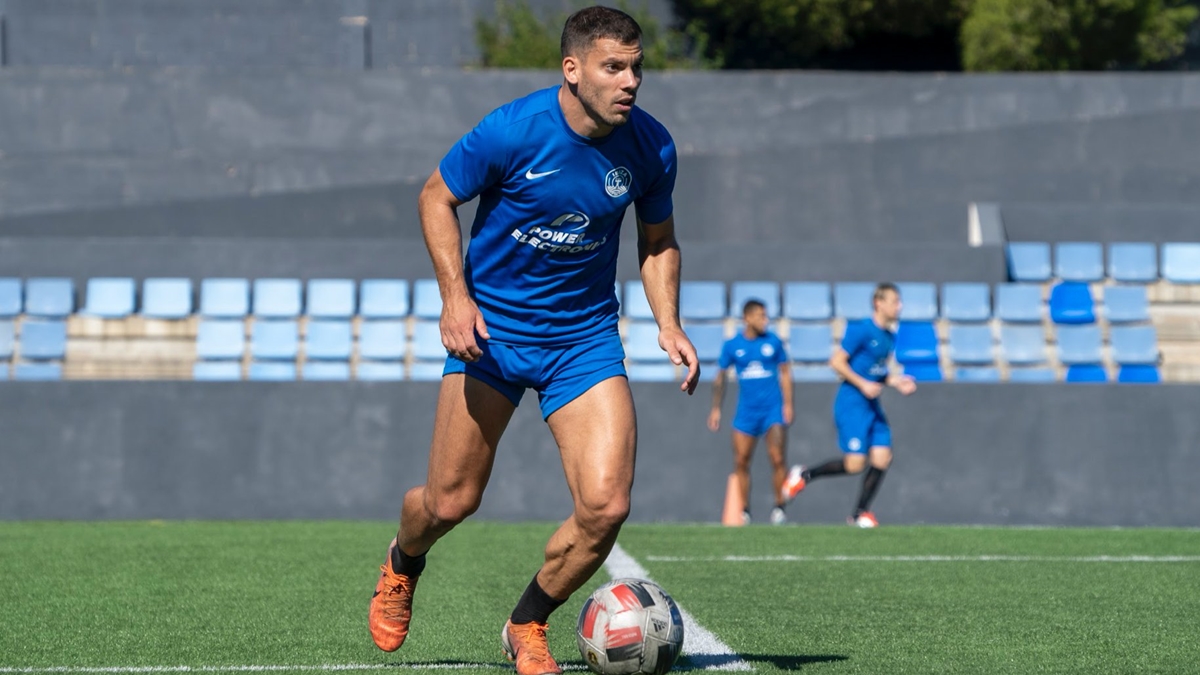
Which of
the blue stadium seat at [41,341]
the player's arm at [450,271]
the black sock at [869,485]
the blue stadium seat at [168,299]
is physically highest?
the player's arm at [450,271]

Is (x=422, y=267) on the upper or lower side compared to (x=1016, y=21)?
lower

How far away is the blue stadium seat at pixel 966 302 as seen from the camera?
17.3 meters

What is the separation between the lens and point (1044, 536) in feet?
38.2

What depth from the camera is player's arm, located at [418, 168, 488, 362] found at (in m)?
4.73

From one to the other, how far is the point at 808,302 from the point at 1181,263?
4706 mm

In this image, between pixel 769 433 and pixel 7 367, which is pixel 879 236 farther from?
pixel 7 367

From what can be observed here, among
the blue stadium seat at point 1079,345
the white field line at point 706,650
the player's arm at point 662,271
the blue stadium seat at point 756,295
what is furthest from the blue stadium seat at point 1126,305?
the player's arm at point 662,271

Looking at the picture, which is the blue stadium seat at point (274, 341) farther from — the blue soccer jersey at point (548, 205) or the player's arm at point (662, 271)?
the blue soccer jersey at point (548, 205)

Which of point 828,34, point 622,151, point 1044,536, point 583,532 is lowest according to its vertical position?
point 1044,536

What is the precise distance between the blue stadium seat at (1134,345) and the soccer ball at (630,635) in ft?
43.4

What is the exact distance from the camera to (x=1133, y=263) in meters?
18.2

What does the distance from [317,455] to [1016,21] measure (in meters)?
16.6

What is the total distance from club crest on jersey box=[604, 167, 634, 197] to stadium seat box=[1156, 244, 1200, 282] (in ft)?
48.5

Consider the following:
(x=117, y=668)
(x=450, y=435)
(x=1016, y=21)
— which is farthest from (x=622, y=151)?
(x=1016, y=21)
